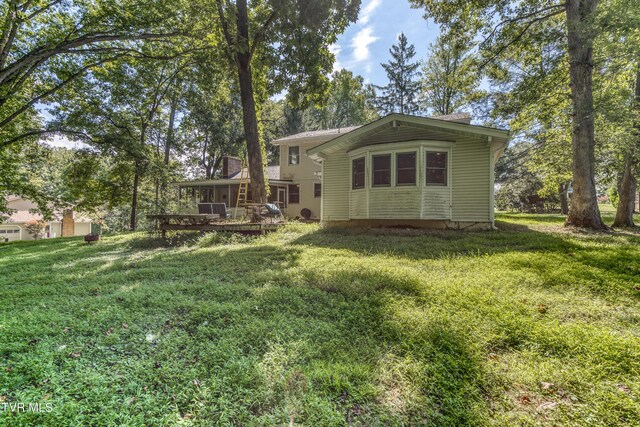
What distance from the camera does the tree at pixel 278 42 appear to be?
10867 millimetres

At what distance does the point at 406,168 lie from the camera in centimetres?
933

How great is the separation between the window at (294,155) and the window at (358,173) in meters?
9.24

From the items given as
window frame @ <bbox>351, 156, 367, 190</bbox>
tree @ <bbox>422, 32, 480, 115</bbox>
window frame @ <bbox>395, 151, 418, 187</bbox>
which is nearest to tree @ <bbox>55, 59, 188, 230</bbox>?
window frame @ <bbox>351, 156, 367, 190</bbox>

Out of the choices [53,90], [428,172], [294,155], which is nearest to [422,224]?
[428,172]

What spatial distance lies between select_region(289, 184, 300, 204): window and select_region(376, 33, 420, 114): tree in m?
16.3

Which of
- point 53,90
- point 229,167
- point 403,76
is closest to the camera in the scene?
point 53,90

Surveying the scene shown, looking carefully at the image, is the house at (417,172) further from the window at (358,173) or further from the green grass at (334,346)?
the green grass at (334,346)

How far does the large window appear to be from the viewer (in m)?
9.64

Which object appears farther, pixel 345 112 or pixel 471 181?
pixel 345 112

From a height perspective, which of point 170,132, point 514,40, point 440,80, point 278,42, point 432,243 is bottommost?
point 432,243

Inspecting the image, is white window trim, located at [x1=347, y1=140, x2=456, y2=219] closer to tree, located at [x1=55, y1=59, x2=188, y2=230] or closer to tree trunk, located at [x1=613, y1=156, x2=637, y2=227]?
tree trunk, located at [x1=613, y1=156, x2=637, y2=227]

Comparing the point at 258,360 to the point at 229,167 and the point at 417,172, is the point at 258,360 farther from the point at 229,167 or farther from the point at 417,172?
the point at 229,167

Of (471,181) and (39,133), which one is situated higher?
(39,133)

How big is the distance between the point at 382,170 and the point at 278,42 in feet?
23.3
